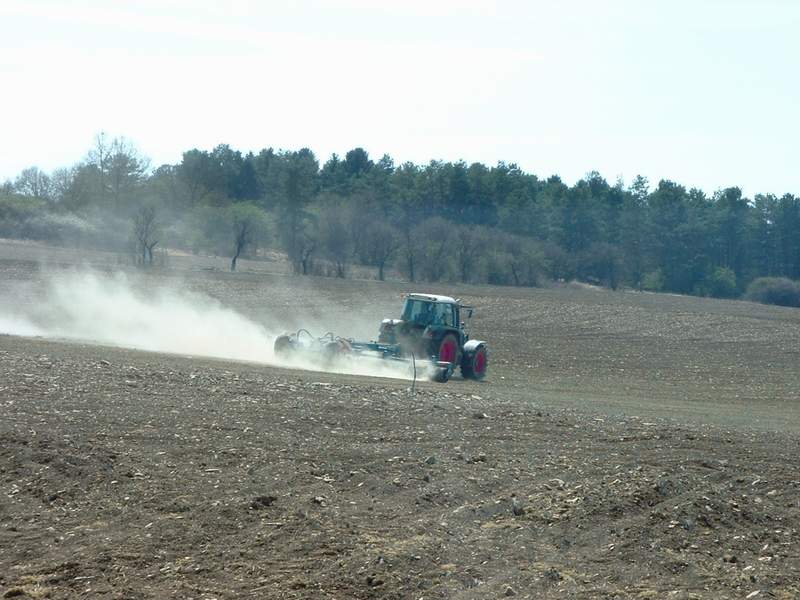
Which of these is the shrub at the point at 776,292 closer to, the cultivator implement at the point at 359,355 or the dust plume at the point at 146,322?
the dust plume at the point at 146,322

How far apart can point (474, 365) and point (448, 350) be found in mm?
780

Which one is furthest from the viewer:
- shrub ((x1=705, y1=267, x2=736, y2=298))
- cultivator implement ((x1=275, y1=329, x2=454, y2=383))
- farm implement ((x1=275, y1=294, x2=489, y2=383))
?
shrub ((x1=705, y1=267, x2=736, y2=298))

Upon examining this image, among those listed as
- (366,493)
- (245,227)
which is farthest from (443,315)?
(245,227)

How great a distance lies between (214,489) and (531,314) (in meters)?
43.7

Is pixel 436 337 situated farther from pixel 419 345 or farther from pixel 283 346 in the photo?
pixel 283 346

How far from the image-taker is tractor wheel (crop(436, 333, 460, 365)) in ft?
89.7

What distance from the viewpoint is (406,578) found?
857cm

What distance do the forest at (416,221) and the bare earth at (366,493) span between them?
4613 cm

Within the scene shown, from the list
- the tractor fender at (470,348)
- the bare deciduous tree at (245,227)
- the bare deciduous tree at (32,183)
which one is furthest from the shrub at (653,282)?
the tractor fender at (470,348)

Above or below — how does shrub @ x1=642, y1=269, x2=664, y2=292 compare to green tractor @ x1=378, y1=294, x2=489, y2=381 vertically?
above

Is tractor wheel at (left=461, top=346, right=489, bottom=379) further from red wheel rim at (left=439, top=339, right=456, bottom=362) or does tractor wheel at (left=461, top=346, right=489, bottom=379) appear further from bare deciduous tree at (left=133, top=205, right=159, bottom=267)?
bare deciduous tree at (left=133, top=205, right=159, bottom=267)

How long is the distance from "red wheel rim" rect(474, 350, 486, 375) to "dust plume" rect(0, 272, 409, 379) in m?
2.55

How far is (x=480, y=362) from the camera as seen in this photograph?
27.7m

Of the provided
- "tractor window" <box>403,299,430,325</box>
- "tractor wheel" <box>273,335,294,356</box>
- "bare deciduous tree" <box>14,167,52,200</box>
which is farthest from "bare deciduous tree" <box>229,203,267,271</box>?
"tractor wheel" <box>273,335,294,356</box>
